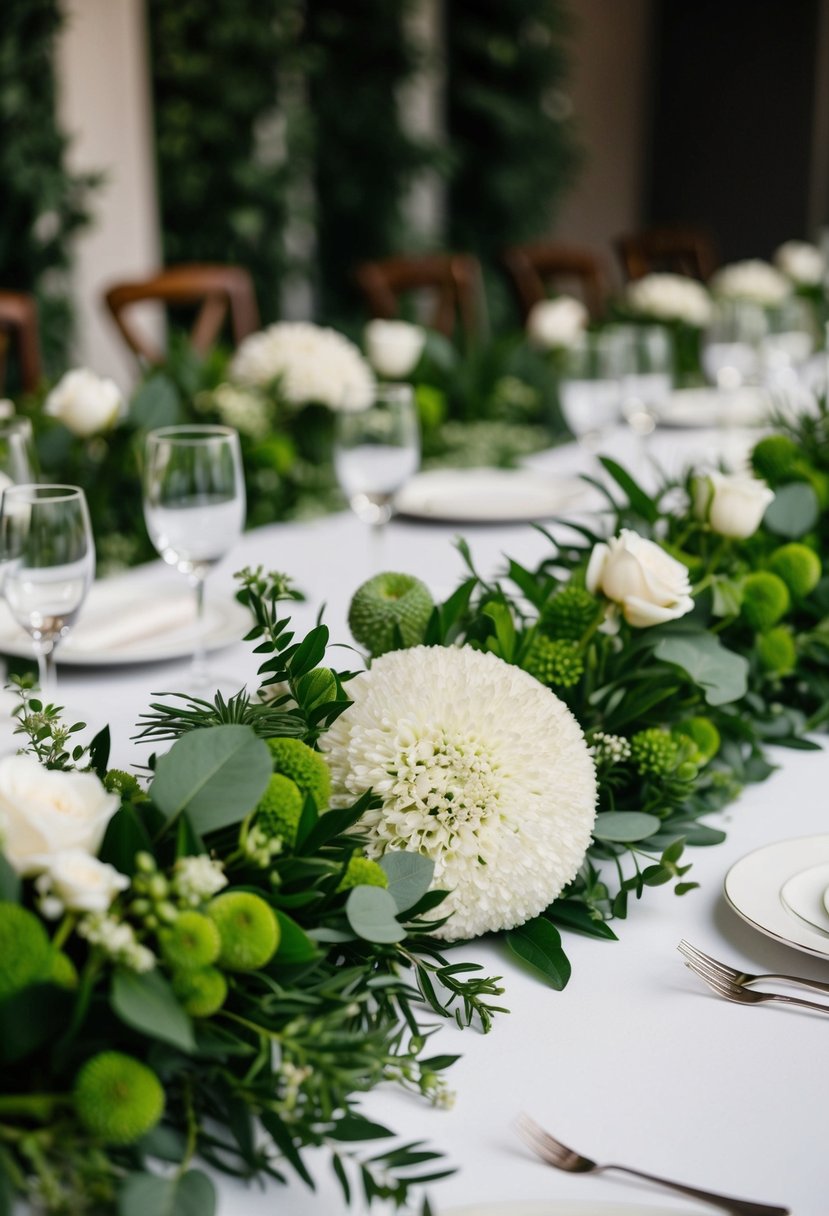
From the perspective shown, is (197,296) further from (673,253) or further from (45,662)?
(673,253)

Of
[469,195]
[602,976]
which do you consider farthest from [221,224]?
[602,976]

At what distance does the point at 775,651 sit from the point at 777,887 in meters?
0.32

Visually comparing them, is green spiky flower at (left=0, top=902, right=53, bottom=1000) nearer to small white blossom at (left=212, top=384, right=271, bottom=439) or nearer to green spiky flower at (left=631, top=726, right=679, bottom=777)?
green spiky flower at (left=631, top=726, right=679, bottom=777)

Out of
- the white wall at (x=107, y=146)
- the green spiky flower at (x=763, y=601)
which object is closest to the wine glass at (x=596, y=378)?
the green spiky flower at (x=763, y=601)

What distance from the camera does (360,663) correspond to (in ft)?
3.30

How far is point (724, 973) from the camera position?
739mm

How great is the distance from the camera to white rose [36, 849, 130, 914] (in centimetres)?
53

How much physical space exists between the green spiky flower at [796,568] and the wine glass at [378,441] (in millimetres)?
442

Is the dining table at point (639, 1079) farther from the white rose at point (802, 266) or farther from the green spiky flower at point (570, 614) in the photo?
the white rose at point (802, 266)

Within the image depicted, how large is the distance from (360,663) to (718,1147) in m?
0.48

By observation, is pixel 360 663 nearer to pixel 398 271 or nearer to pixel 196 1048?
pixel 196 1048

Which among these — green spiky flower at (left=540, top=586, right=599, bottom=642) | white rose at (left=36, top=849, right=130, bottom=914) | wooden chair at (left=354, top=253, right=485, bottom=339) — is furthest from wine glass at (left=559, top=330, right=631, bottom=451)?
wooden chair at (left=354, top=253, right=485, bottom=339)

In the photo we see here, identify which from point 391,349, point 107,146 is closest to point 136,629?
point 391,349

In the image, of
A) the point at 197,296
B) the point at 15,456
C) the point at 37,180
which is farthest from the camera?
the point at 37,180
